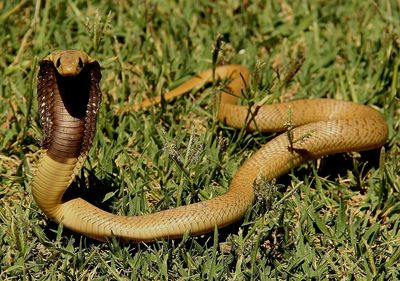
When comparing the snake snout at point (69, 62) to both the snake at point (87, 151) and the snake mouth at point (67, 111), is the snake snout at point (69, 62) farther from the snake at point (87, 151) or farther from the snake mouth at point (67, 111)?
the snake mouth at point (67, 111)

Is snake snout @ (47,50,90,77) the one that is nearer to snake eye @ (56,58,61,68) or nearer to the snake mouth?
snake eye @ (56,58,61,68)

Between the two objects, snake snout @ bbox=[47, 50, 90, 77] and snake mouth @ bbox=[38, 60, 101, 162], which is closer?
snake snout @ bbox=[47, 50, 90, 77]

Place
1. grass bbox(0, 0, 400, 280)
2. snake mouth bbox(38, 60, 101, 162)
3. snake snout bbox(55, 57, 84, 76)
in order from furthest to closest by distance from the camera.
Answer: grass bbox(0, 0, 400, 280) → snake mouth bbox(38, 60, 101, 162) → snake snout bbox(55, 57, 84, 76)

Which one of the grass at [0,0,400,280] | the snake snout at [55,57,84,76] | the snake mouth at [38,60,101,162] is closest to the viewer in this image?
the snake snout at [55,57,84,76]

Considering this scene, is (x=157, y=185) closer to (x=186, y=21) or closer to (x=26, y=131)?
(x=26, y=131)

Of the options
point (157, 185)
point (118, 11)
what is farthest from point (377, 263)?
point (118, 11)

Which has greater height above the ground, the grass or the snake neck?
the snake neck

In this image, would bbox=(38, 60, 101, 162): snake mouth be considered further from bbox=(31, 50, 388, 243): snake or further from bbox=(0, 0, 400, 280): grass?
bbox=(0, 0, 400, 280): grass

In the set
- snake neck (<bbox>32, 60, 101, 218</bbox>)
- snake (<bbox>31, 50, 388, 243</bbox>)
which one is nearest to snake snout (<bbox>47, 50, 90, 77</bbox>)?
snake (<bbox>31, 50, 388, 243</bbox>)

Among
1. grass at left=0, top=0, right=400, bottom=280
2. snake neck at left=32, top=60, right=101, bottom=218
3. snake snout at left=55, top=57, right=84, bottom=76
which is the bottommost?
grass at left=0, top=0, right=400, bottom=280
